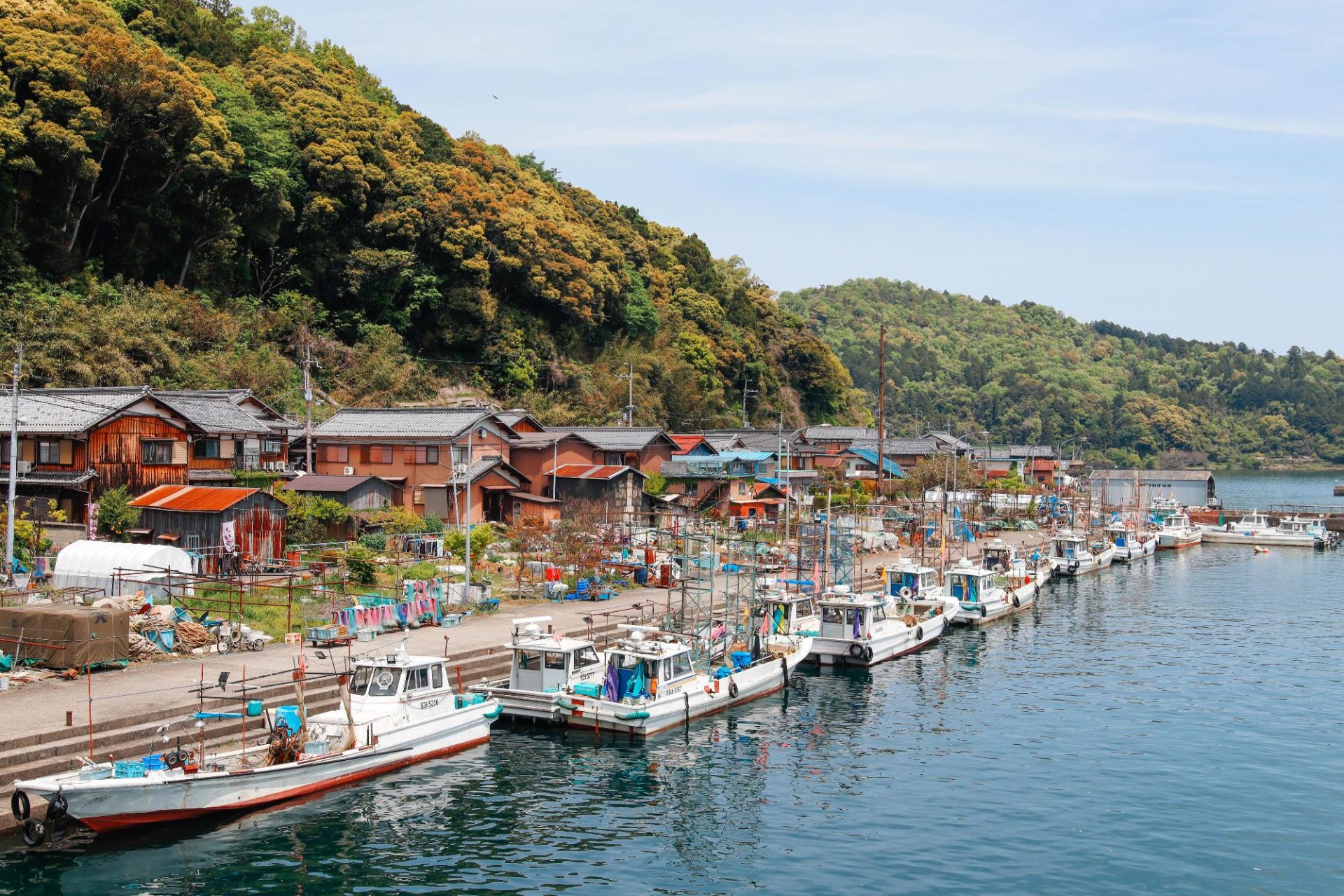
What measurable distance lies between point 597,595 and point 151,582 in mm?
17613

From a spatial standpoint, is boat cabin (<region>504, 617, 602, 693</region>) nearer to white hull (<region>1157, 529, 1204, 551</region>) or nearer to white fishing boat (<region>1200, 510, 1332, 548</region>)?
white hull (<region>1157, 529, 1204, 551</region>)

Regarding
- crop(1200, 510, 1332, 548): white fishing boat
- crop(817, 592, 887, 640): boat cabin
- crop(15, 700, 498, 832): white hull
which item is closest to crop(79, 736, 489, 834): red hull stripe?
crop(15, 700, 498, 832): white hull

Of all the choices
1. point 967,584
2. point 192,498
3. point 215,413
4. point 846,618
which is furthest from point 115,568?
point 967,584

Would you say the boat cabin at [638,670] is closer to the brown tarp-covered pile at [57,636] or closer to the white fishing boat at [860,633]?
the white fishing boat at [860,633]

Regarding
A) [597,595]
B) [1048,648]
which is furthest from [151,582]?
[1048,648]

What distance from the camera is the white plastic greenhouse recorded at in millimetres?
34844

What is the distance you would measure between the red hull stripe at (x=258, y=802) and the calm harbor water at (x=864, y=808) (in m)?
0.30

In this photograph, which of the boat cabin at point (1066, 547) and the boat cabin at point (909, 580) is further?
the boat cabin at point (1066, 547)

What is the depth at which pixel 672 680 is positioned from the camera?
106ft

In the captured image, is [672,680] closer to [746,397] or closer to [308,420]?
[308,420]

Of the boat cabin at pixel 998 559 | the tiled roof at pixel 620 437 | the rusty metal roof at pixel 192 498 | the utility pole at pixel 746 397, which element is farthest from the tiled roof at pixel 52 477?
the utility pole at pixel 746 397

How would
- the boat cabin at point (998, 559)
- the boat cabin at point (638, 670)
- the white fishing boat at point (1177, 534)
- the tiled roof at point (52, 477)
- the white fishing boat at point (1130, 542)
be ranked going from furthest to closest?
the white fishing boat at point (1177, 534) < the white fishing boat at point (1130, 542) < the boat cabin at point (998, 559) < the tiled roof at point (52, 477) < the boat cabin at point (638, 670)

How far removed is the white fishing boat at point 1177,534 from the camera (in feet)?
311

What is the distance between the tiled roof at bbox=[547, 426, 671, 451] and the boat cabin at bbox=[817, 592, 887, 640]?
31797 mm
